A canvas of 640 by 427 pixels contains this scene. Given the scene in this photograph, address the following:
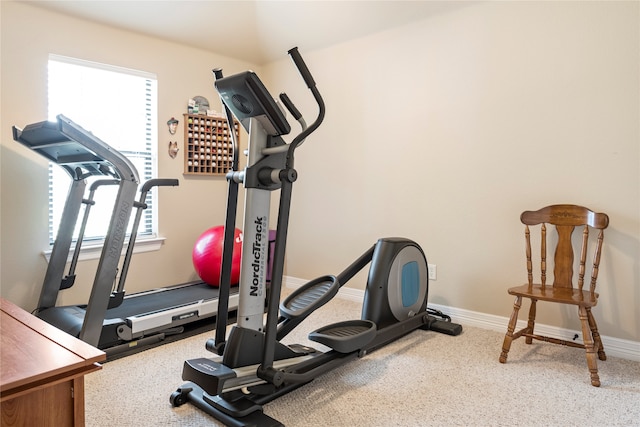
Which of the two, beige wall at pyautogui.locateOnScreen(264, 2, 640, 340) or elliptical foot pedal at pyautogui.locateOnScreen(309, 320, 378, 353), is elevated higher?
beige wall at pyautogui.locateOnScreen(264, 2, 640, 340)

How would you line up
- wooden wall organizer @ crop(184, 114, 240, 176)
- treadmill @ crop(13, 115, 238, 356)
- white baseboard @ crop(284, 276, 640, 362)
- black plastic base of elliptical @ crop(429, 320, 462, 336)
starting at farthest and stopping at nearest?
wooden wall organizer @ crop(184, 114, 240, 176) < black plastic base of elliptical @ crop(429, 320, 462, 336) < white baseboard @ crop(284, 276, 640, 362) < treadmill @ crop(13, 115, 238, 356)

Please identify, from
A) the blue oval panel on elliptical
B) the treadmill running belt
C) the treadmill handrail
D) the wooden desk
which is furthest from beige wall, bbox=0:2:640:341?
the wooden desk

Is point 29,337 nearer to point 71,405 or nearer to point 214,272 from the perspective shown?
point 71,405

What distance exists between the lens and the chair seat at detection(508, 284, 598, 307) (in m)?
2.39

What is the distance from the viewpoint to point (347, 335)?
2.46 metres

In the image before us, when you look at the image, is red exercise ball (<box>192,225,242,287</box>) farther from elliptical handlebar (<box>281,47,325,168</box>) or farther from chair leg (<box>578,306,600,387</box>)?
chair leg (<box>578,306,600,387</box>)

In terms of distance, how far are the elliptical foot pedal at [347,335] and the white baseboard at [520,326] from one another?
3.52 feet

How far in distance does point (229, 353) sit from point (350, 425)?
2.07ft

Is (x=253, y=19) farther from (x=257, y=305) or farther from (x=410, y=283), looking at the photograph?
(x=257, y=305)

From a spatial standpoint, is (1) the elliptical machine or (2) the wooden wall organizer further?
(2) the wooden wall organizer

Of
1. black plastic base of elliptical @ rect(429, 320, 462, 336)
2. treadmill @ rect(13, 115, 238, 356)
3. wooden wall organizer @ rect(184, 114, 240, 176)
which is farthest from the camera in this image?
wooden wall organizer @ rect(184, 114, 240, 176)

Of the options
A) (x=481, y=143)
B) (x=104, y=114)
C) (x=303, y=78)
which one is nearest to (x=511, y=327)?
(x=481, y=143)

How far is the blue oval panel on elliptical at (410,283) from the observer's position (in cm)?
294

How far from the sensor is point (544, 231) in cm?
281
